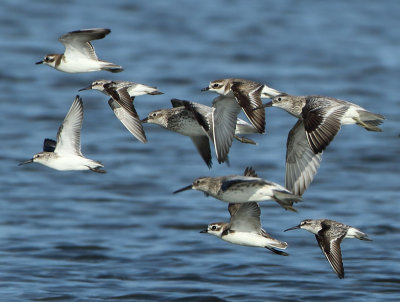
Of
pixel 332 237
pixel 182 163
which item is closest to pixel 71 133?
pixel 332 237

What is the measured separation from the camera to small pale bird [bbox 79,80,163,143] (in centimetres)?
1124

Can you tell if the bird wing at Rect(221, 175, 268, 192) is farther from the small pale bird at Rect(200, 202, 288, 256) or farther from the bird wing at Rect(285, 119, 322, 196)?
the bird wing at Rect(285, 119, 322, 196)

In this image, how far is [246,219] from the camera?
12039mm

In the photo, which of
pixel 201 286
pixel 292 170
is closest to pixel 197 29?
pixel 201 286

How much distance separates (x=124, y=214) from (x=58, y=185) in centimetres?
278

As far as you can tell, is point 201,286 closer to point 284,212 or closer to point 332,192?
point 284,212

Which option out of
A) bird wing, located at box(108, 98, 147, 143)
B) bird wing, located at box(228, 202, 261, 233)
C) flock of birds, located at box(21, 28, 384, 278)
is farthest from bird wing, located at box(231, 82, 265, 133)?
bird wing, located at box(108, 98, 147, 143)

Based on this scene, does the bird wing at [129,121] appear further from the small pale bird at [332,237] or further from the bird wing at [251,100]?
the small pale bird at [332,237]

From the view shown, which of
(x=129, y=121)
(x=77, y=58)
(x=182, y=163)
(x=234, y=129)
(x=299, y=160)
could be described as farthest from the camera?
(x=182, y=163)

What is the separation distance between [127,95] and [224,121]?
1231 mm

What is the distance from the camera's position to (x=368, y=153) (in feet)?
83.7

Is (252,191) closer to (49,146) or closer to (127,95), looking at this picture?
(127,95)

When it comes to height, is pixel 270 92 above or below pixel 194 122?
above

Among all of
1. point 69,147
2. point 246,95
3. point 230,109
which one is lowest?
point 69,147
